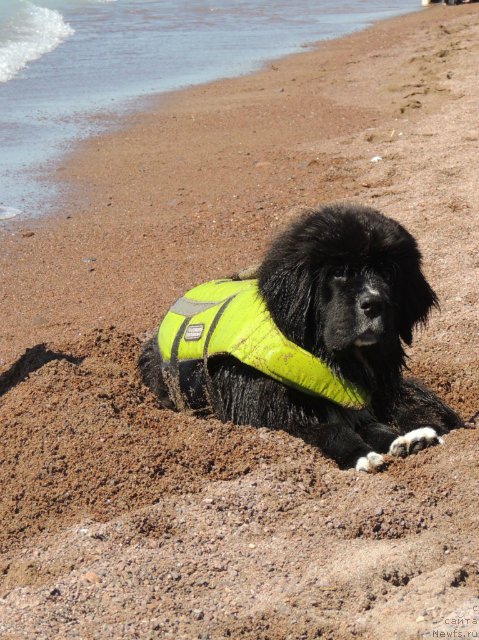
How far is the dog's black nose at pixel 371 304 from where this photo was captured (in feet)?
15.1

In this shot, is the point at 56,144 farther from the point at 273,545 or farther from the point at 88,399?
the point at 273,545

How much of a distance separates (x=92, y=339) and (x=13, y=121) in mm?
8485

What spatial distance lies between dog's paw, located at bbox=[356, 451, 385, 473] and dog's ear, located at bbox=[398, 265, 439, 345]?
72cm

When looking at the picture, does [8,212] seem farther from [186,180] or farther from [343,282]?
[343,282]

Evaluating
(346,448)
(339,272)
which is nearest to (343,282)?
(339,272)

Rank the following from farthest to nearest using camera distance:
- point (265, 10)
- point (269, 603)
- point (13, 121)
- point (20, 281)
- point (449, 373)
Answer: point (265, 10), point (13, 121), point (20, 281), point (449, 373), point (269, 603)

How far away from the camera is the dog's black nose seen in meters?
4.61

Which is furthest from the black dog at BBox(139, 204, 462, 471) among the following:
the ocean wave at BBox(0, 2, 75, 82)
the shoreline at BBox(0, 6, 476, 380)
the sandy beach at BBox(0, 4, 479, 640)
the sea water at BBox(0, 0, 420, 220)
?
the ocean wave at BBox(0, 2, 75, 82)

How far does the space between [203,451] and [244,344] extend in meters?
0.61

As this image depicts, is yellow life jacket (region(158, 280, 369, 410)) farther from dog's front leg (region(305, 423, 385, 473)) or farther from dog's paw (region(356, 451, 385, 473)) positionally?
dog's paw (region(356, 451, 385, 473))

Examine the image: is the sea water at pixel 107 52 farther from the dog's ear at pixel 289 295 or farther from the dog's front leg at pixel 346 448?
the dog's front leg at pixel 346 448

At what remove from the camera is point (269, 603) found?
11.5ft

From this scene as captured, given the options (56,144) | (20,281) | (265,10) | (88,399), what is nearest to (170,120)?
(56,144)

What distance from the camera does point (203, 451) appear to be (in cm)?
483
